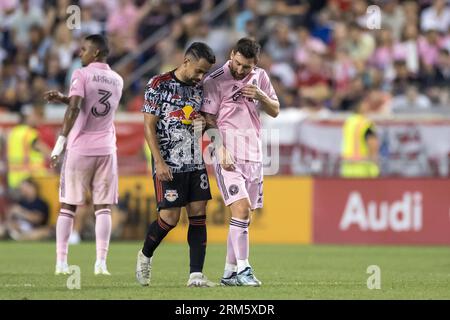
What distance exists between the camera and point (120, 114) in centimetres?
2186

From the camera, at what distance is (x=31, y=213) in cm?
2061

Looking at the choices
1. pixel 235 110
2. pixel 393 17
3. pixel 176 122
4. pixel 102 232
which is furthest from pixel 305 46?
pixel 176 122

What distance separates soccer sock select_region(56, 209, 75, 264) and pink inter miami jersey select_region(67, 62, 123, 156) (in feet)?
2.28

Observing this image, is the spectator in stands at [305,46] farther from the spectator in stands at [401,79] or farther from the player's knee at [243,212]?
the player's knee at [243,212]

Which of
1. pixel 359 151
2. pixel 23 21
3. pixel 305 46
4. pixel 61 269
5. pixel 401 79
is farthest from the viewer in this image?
pixel 23 21

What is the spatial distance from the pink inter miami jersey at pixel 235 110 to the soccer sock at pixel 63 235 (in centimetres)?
242

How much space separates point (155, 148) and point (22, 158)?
35.7ft

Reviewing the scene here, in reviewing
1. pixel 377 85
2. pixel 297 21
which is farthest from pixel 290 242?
pixel 297 21

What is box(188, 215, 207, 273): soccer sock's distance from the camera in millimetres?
11094

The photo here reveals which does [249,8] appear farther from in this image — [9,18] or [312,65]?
[9,18]

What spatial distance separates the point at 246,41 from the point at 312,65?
12340 mm

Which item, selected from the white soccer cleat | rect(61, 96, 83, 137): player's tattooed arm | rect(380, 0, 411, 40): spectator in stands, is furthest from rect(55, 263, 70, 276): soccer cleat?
rect(380, 0, 411, 40): spectator in stands

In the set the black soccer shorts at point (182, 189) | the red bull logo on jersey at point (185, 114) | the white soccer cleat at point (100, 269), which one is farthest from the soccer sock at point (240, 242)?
the white soccer cleat at point (100, 269)

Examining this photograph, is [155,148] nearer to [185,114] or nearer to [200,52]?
[185,114]
